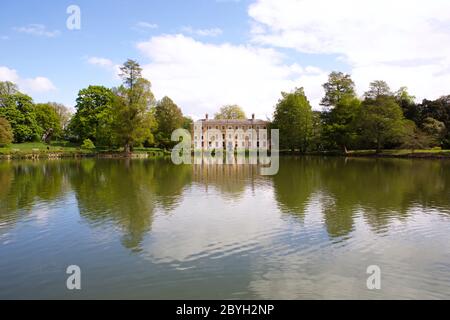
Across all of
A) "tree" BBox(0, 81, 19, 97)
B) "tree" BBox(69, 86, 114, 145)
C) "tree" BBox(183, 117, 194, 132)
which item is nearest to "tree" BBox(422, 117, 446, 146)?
"tree" BBox(183, 117, 194, 132)

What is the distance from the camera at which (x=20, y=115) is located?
6531 centimetres

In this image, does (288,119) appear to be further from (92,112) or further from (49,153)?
(49,153)

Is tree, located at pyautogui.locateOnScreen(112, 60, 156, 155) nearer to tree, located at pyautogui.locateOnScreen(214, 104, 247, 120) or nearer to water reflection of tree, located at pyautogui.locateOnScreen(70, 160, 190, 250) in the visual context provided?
water reflection of tree, located at pyautogui.locateOnScreen(70, 160, 190, 250)

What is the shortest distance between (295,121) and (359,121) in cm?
1208

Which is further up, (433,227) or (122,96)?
(122,96)

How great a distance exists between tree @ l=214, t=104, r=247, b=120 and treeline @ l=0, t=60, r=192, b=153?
4445cm

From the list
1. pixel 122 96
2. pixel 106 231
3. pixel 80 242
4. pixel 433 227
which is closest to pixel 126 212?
pixel 106 231

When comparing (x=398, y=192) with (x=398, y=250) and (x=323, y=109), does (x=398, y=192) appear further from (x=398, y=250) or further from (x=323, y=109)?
(x=323, y=109)

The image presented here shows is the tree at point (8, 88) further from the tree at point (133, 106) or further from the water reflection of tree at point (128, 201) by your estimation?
the water reflection of tree at point (128, 201)

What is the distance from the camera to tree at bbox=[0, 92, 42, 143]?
210 feet

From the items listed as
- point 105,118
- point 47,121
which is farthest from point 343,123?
point 47,121

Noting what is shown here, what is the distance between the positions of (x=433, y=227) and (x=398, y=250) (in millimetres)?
3052

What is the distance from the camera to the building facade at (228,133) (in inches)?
3738
